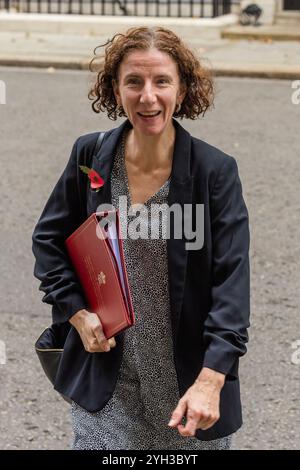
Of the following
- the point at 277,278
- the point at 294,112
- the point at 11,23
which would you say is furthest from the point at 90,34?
the point at 277,278

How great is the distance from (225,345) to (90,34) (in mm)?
15966

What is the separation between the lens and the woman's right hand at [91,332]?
2900 millimetres

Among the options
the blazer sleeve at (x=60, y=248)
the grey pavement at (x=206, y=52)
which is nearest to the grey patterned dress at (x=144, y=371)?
the blazer sleeve at (x=60, y=248)

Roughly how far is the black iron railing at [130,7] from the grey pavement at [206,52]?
3.60ft

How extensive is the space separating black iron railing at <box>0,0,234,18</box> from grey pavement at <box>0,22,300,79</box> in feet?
3.60

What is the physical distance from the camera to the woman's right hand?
2.90 m

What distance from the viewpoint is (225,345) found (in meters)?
2.76

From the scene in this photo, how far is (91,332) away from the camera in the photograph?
2.92m

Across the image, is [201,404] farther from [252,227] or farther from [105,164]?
[252,227]

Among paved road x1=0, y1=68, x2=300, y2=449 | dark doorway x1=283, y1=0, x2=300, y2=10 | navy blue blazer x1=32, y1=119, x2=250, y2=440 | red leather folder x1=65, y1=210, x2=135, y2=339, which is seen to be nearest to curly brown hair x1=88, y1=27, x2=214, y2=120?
navy blue blazer x1=32, y1=119, x2=250, y2=440

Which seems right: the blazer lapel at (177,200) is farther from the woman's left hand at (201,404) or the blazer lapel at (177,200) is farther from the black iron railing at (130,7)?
the black iron railing at (130,7)

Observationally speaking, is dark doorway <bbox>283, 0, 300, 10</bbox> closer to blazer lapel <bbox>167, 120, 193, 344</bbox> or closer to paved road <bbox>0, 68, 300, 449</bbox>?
paved road <bbox>0, 68, 300, 449</bbox>

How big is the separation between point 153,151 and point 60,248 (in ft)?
1.25

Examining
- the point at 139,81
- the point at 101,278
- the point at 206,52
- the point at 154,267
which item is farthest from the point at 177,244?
the point at 206,52
